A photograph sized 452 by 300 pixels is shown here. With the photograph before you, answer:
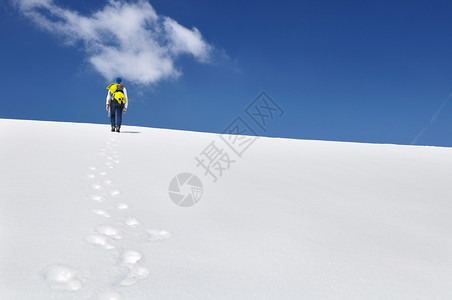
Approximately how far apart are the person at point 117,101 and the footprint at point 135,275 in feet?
20.4

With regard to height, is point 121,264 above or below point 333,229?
below

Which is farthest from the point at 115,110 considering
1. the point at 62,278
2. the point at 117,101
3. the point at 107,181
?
the point at 62,278

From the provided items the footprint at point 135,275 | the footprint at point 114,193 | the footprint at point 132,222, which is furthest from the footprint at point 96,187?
the footprint at point 135,275

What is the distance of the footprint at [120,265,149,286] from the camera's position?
4.42 feet

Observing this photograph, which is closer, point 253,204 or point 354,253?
point 354,253

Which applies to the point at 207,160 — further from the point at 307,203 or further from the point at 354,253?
the point at 354,253

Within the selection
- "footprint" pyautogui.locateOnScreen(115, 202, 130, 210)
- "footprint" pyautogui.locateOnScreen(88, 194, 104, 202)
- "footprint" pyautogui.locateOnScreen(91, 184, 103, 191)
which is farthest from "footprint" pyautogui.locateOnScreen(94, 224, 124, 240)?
"footprint" pyautogui.locateOnScreen(91, 184, 103, 191)

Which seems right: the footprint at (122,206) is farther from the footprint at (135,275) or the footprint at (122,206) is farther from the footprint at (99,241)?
the footprint at (135,275)

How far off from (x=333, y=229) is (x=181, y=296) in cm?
122

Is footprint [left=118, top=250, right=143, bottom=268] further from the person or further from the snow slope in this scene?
the person

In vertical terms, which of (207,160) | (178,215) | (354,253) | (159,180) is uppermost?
(207,160)

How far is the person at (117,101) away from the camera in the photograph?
7.29 m

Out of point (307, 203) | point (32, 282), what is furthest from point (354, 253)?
point (32, 282)

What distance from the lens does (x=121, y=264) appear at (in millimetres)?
1485
